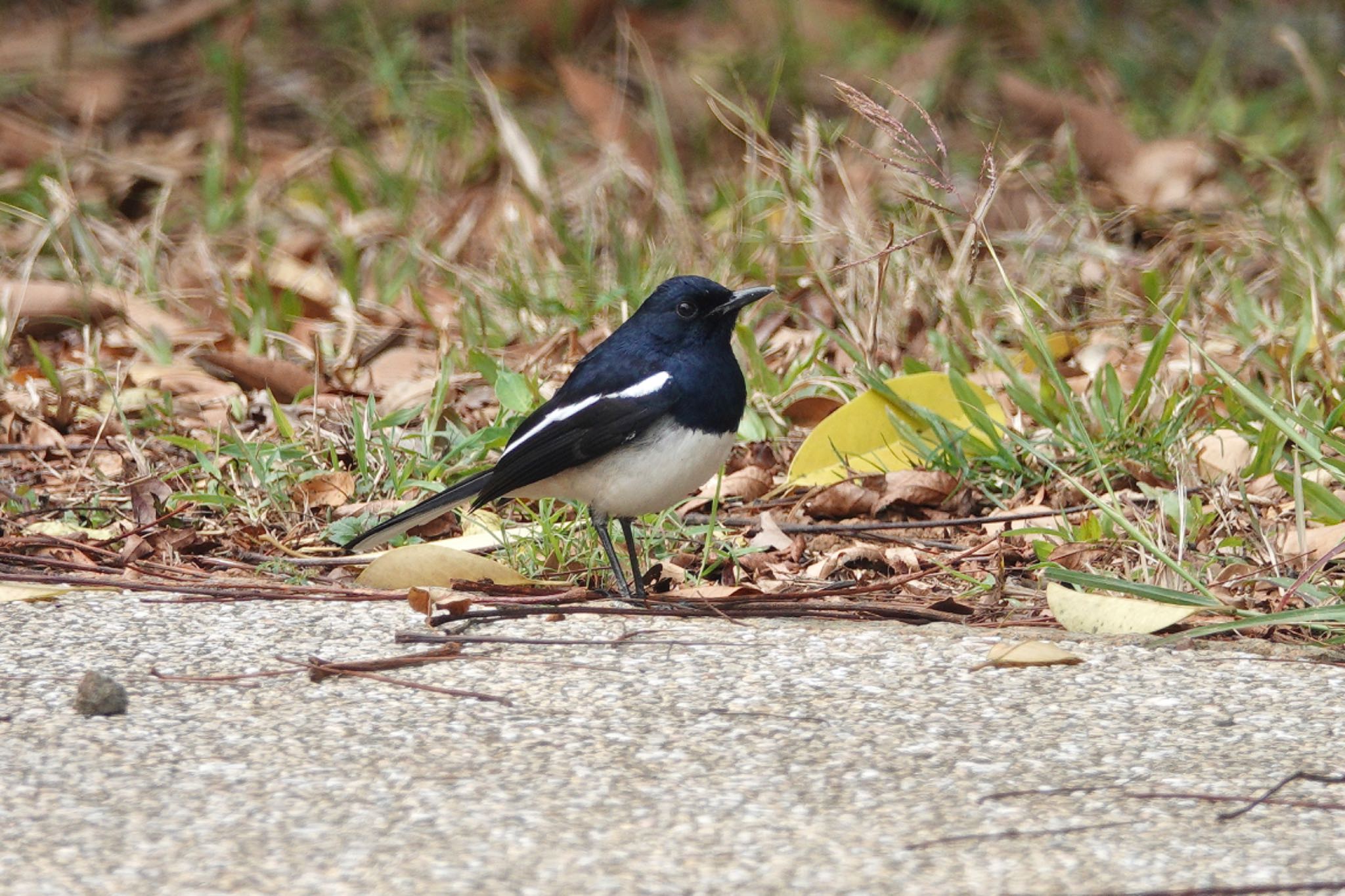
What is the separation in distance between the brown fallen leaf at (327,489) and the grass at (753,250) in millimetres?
29

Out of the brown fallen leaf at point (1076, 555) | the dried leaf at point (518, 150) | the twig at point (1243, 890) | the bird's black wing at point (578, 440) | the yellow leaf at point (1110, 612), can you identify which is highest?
the dried leaf at point (518, 150)

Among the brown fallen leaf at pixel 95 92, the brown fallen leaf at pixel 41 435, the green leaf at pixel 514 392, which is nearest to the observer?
the green leaf at pixel 514 392

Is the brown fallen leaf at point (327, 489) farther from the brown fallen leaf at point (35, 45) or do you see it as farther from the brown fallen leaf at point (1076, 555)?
the brown fallen leaf at point (35, 45)

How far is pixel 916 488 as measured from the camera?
4.38 m

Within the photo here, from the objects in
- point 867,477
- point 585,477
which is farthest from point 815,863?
point 867,477

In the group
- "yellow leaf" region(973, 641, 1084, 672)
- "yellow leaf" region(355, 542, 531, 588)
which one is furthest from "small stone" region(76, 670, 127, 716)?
"yellow leaf" region(973, 641, 1084, 672)

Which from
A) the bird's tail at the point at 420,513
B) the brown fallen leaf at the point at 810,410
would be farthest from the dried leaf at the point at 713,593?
the brown fallen leaf at the point at 810,410

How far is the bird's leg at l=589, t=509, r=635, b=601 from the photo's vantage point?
12.5 ft

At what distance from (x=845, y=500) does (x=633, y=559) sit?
75 cm

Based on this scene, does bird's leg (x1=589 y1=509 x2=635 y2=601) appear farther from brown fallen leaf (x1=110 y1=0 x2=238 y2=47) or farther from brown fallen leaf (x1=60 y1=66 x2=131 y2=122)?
brown fallen leaf (x1=110 y1=0 x2=238 y2=47)

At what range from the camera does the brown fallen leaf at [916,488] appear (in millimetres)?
→ 4371

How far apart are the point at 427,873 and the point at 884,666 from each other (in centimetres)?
112

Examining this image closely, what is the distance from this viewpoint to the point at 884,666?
3084 mm

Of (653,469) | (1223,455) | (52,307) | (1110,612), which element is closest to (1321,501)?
(1223,455)
